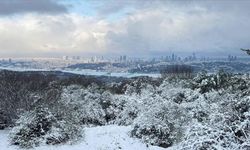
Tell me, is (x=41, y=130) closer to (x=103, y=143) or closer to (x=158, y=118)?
(x=103, y=143)

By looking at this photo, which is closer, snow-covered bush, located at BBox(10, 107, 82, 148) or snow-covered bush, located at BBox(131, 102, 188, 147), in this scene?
snow-covered bush, located at BBox(10, 107, 82, 148)

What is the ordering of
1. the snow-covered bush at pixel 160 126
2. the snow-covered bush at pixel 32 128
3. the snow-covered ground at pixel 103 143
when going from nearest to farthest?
the snow-covered ground at pixel 103 143 < the snow-covered bush at pixel 32 128 < the snow-covered bush at pixel 160 126

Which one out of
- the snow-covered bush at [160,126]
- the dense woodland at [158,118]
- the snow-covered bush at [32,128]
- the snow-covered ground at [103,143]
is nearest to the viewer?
the dense woodland at [158,118]

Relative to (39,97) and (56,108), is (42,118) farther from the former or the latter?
(39,97)

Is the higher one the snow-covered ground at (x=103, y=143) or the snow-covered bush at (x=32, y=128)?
the snow-covered bush at (x=32, y=128)

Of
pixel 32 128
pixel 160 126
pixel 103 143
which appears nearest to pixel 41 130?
pixel 32 128

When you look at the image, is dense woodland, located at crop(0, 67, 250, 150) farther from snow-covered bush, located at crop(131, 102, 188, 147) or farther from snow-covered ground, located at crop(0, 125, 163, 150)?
snow-covered ground, located at crop(0, 125, 163, 150)

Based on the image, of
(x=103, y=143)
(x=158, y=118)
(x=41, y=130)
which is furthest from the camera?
(x=158, y=118)

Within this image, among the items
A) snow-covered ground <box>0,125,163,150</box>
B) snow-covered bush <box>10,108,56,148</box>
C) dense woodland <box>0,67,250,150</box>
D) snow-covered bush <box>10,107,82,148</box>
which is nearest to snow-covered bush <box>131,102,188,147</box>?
dense woodland <box>0,67,250,150</box>

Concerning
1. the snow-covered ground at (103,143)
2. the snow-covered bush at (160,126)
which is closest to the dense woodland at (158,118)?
the snow-covered bush at (160,126)

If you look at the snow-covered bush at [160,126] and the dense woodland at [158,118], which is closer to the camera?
the dense woodland at [158,118]

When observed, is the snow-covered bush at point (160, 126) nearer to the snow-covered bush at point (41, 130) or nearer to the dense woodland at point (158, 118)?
the dense woodland at point (158, 118)

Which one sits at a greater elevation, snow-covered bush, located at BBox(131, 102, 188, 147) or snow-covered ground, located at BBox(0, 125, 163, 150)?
snow-covered bush, located at BBox(131, 102, 188, 147)
